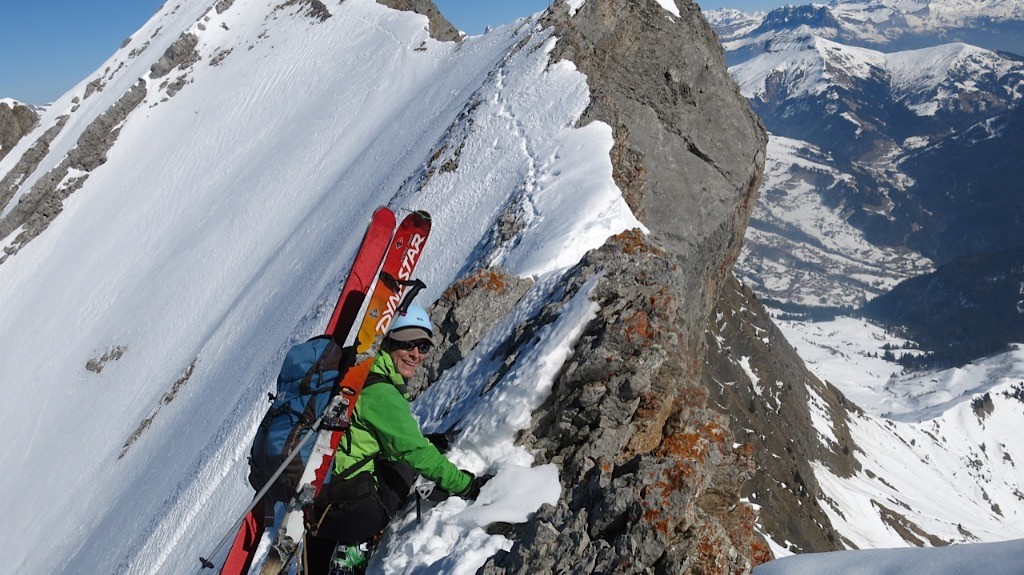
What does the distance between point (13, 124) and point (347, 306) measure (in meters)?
78.7

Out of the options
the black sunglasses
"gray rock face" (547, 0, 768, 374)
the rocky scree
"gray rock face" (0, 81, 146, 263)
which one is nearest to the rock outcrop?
the black sunglasses

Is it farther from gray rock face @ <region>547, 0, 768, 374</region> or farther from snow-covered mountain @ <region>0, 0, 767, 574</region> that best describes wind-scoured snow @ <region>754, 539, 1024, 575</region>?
gray rock face @ <region>547, 0, 768, 374</region>

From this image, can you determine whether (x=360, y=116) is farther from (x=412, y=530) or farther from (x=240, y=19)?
(x=412, y=530)

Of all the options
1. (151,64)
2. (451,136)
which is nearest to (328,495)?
(451,136)

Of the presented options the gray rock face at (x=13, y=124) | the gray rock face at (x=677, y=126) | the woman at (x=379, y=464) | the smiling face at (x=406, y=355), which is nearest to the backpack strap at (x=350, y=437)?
the woman at (x=379, y=464)

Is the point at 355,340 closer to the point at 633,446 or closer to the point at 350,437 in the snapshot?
the point at 350,437

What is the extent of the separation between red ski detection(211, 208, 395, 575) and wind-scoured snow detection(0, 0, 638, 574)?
7.07 feet

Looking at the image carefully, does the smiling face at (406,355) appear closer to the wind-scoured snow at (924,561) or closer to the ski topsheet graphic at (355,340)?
the ski topsheet graphic at (355,340)

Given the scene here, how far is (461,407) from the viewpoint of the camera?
33.6 ft

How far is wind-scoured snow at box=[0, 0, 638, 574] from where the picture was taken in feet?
57.9

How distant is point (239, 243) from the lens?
37.7 m

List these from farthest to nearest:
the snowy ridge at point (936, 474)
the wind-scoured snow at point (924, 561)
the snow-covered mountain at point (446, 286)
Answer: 1. the snowy ridge at point (936, 474)
2. the snow-covered mountain at point (446, 286)
3. the wind-scoured snow at point (924, 561)

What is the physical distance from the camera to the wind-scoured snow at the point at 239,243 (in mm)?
17656

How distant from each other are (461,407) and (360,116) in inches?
1436
